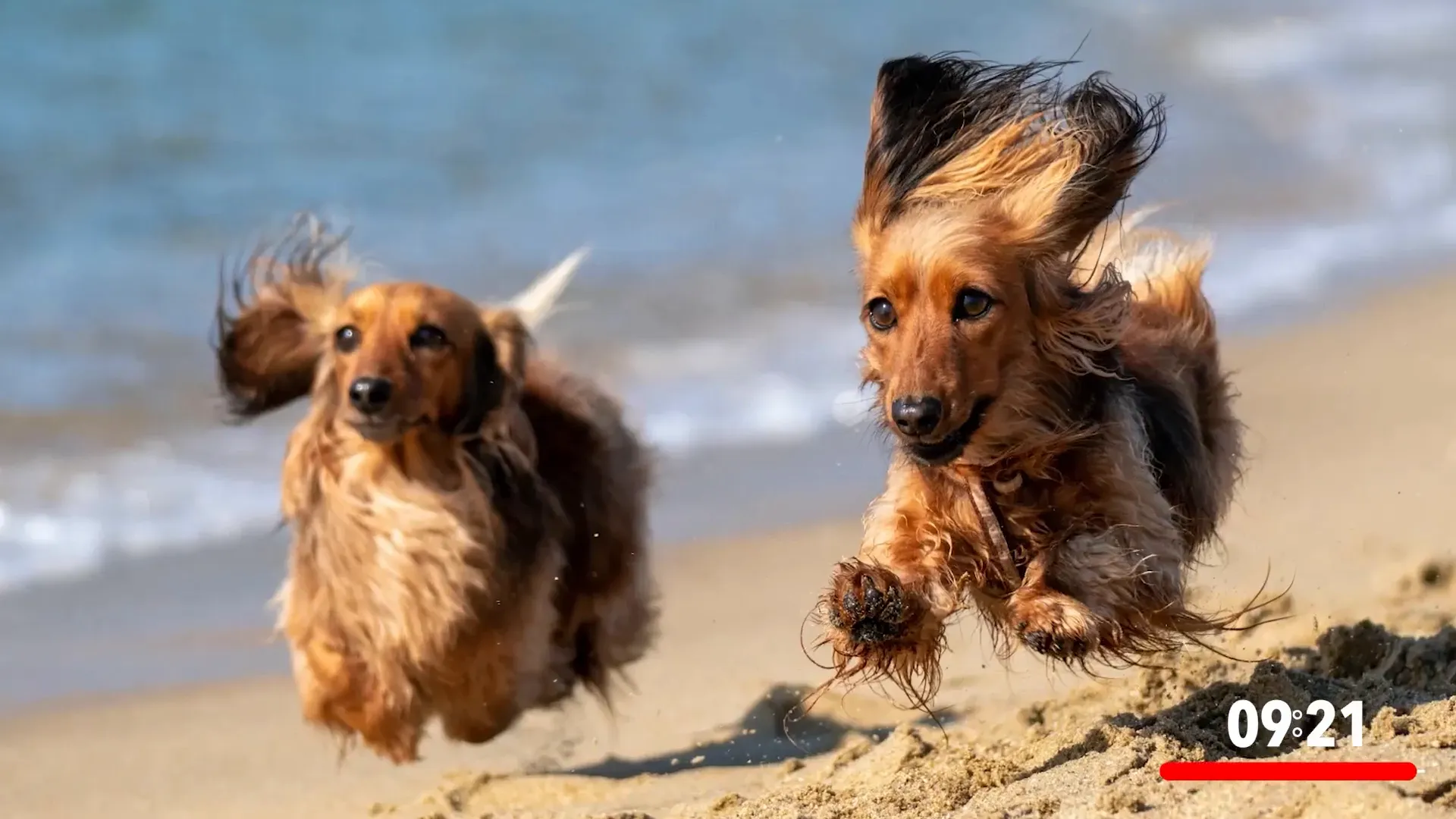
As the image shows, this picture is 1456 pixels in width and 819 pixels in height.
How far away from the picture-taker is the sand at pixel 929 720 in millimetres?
3744

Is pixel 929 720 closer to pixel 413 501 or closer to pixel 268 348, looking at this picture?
pixel 413 501

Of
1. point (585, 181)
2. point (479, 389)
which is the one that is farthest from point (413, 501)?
point (585, 181)

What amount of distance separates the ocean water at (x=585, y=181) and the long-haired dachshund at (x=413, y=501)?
0.46m

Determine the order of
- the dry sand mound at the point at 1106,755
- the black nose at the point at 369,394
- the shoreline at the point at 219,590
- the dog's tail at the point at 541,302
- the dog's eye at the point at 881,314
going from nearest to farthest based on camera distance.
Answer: the dry sand mound at the point at 1106,755
the dog's eye at the point at 881,314
the black nose at the point at 369,394
the dog's tail at the point at 541,302
the shoreline at the point at 219,590

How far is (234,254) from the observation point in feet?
30.7

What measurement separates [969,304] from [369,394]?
1560 mm

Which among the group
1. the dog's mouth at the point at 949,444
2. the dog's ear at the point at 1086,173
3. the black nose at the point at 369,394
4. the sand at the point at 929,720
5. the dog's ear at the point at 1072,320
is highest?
the dog's ear at the point at 1086,173

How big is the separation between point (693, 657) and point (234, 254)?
15.1 ft

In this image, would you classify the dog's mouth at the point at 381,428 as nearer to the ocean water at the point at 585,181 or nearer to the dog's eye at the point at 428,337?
the dog's eye at the point at 428,337

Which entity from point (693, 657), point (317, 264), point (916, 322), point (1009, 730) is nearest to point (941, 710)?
point (1009, 730)

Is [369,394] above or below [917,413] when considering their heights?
above

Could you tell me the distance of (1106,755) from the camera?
3.79m

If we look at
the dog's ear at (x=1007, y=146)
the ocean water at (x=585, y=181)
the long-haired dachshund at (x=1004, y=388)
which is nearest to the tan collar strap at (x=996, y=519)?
the long-haired dachshund at (x=1004, y=388)

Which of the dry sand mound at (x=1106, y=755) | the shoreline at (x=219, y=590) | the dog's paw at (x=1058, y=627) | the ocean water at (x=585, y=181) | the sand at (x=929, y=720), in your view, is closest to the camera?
the dry sand mound at (x=1106, y=755)
